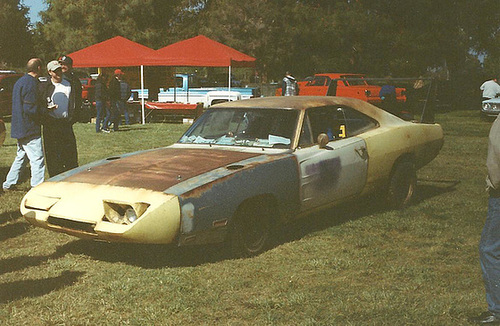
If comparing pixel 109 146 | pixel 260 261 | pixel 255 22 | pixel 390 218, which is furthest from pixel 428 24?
pixel 260 261

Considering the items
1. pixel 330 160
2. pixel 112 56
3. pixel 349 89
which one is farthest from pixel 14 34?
pixel 330 160

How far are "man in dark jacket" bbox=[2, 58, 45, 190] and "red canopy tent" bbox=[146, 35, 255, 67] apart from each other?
1296cm

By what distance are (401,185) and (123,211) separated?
3737 millimetres

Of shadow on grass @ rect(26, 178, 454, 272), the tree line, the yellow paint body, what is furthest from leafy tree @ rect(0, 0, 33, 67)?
the yellow paint body

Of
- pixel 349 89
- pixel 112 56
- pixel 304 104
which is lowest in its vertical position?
pixel 349 89

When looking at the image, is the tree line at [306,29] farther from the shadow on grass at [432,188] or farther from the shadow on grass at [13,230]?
the shadow on grass at [13,230]

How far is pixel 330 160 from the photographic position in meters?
6.36

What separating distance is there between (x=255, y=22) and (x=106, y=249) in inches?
1497

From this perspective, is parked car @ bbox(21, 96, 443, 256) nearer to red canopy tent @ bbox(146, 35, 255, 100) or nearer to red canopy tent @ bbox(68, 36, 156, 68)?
red canopy tent @ bbox(146, 35, 255, 100)

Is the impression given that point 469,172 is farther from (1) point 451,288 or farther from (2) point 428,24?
(2) point 428,24

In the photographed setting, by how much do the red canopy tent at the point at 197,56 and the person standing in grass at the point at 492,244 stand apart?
1741 centimetres

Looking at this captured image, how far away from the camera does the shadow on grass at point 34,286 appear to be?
4660 mm

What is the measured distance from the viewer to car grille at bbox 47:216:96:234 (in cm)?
511

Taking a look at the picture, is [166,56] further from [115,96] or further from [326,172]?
[326,172]
